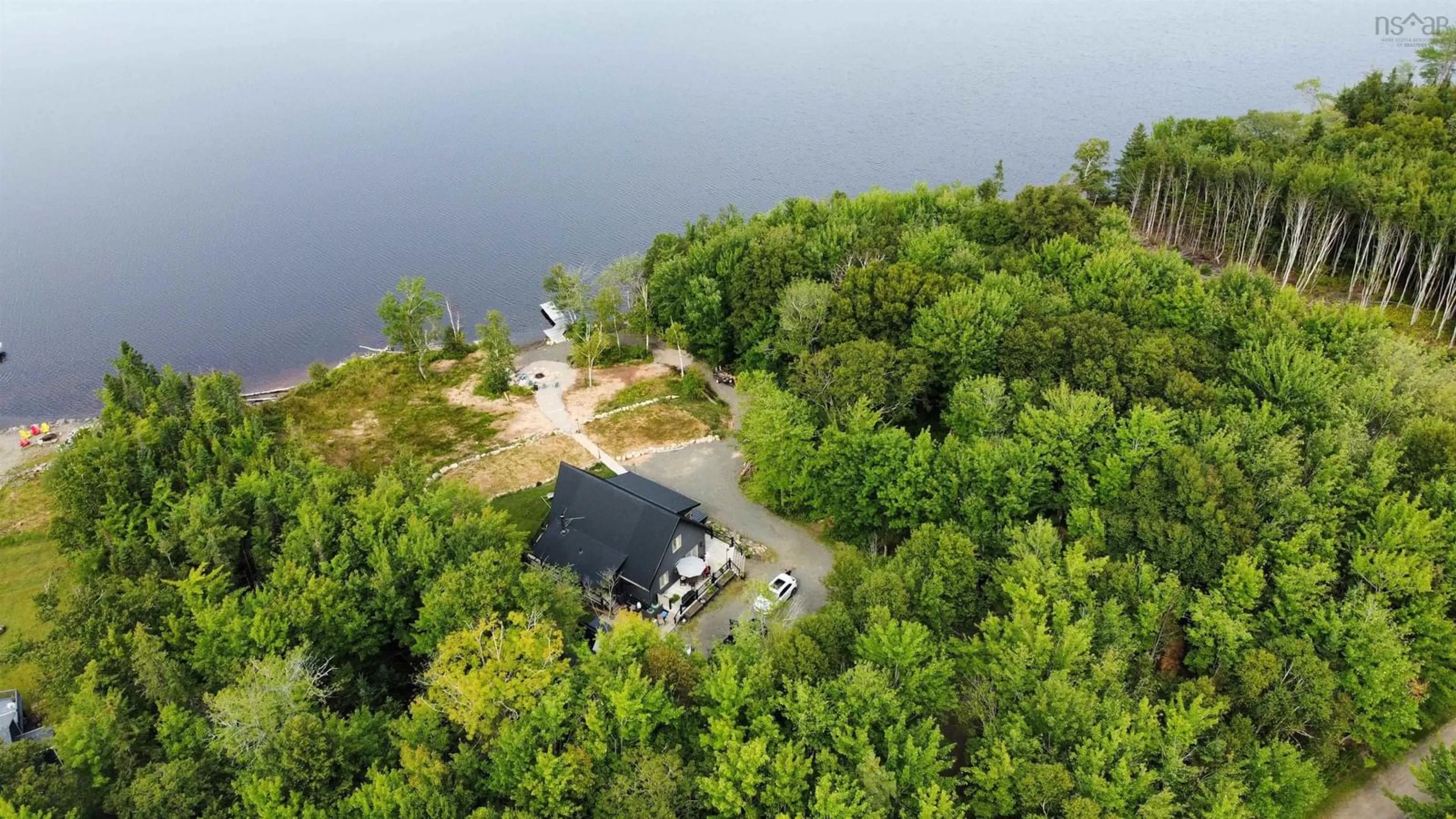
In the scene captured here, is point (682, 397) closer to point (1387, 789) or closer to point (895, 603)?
point (895, 603)

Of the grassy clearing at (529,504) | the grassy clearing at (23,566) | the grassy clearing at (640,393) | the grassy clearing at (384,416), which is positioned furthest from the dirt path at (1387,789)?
the grassy clearing at (23,566)

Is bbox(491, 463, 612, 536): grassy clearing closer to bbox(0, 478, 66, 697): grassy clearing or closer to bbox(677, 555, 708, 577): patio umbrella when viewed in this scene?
bbox(677, 555, 708, 577): patio umbrella

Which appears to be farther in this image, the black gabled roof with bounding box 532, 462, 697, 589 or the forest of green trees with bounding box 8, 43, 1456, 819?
the black gabled roof with bounding box 532, 462, 697, 589

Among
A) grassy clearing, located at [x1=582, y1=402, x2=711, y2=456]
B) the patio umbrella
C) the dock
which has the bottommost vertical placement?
grassy clearing, located at [x1=582, y1=402, x2=711, y2=456]

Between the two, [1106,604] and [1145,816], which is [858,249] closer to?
[1106,604]

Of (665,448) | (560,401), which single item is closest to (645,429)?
(665,448)

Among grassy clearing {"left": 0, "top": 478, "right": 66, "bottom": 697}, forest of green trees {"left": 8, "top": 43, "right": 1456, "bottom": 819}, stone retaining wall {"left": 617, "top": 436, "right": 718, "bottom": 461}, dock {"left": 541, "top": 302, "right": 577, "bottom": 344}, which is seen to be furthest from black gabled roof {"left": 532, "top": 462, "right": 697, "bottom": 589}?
dock {"left": 541, "top": 302, "right": 577, "bottom": 344}

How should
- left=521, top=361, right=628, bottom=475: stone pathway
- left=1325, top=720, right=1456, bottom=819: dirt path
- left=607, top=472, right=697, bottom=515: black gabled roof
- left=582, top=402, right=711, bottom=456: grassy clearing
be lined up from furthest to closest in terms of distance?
left=582, top=402, right=711, bottom=456: grassy clearing < left=521, top=361, right=628, bottom=475: stone pathway < left=607, top=472, right=697, bottom=515: black gabled roof < left=1325, top=720, right=1456, bottom=819: dirt path

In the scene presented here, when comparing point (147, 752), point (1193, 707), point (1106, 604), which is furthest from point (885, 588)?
point (147, 752)
